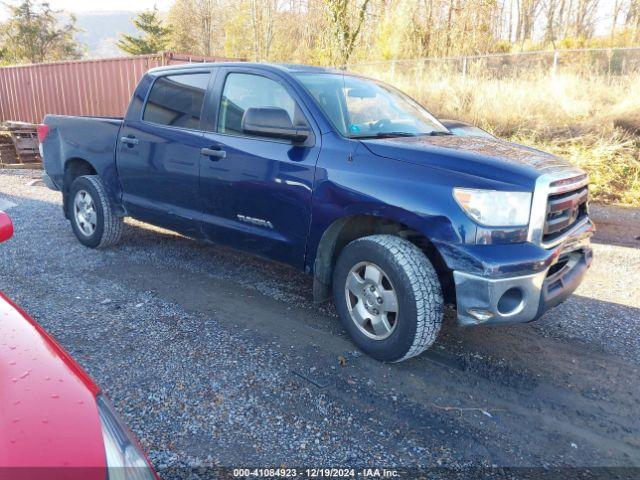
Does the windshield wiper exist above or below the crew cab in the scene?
above

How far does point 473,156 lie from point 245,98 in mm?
1846

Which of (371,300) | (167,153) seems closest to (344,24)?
(167,153)

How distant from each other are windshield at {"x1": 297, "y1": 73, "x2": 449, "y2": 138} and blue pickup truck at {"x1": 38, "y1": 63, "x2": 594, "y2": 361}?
0.02m

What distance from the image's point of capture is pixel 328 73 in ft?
13.2

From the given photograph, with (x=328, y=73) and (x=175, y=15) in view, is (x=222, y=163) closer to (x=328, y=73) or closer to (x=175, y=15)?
(x=328, y=73)

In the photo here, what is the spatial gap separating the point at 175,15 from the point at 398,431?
42.7 m

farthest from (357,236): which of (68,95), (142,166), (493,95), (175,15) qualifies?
(175,15)

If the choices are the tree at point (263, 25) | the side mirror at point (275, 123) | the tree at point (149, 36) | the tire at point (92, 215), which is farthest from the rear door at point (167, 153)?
the tree at point (149, 36)

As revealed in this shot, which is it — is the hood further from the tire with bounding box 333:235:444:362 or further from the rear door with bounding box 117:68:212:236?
the rear door with bounding box 117:68:212:236

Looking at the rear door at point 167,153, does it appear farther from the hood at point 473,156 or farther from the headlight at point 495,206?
the headlight at point 495,206

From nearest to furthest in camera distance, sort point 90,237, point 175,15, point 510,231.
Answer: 1. point 510,231
2. point 90,237
3. point 175,15

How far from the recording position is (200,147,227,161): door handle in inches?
152

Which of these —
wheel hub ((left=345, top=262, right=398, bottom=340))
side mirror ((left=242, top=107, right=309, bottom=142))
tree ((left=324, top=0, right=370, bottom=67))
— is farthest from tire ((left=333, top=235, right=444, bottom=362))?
tree ((left=324, top=0, right=370, bottom=67))

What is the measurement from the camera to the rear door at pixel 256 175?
346 centimetres
